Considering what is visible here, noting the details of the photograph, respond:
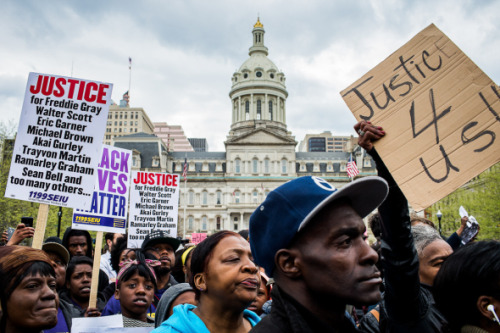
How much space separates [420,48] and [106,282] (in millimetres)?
5178

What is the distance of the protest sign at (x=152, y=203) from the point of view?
7645 millimetres

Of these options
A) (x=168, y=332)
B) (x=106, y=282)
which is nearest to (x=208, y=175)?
(x=106, y=282)

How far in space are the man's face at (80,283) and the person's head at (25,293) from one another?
198 cm

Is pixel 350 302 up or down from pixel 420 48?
down

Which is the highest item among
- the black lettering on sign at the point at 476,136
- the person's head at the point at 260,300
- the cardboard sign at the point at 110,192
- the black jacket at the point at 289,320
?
the cardboard sign at the point at 110,192

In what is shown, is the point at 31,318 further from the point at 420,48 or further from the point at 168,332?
the point at 420,48

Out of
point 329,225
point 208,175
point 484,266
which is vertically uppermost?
point 208,175

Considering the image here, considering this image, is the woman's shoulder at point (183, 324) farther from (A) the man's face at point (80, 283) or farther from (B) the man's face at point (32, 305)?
(A) the man's face at point (80, 283)

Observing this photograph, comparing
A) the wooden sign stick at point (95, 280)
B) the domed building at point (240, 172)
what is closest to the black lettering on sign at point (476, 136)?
the wooden sign stick at point (95, 280)

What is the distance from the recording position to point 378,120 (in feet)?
7.29

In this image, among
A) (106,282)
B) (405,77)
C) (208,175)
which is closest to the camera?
(405,77)

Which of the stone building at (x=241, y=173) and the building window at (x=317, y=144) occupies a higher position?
the building window at (x=317, y=144)

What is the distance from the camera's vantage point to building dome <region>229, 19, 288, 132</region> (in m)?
67.2

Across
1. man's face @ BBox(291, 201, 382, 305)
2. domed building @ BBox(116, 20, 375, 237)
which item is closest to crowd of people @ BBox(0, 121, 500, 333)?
man's face @ BBox(291, 201, 382, 305)
